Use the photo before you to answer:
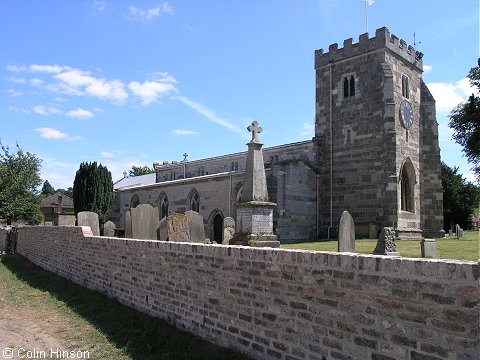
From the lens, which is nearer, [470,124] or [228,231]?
[228,231]

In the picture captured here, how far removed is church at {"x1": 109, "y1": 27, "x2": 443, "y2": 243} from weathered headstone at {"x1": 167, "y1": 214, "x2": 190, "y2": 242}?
12.2 metres

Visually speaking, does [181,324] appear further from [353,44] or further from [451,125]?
[451,125]

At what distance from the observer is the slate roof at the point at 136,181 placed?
43694 millimetres

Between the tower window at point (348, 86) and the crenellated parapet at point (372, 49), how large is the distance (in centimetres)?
123

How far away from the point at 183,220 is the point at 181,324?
352 cm

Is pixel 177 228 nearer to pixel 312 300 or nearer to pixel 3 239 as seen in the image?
pixel 312 300

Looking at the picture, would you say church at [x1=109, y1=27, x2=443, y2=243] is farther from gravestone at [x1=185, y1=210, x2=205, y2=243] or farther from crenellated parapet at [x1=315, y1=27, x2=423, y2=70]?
gravestone at [x1=185, y1=210, x2=205, y2=243]

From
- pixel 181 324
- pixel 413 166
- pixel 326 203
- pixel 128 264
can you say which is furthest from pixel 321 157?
pixel 181 324

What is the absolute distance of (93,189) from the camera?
115ft

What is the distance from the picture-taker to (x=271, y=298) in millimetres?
5500

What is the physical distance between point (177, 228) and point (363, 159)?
15.4 metres

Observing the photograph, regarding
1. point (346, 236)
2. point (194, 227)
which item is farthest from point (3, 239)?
point (346, 236)

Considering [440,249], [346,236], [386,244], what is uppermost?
[346,236]

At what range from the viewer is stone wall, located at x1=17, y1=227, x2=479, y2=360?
11.9 ft
